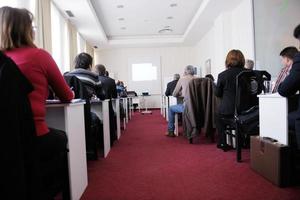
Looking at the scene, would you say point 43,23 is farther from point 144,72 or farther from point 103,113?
point 144,72

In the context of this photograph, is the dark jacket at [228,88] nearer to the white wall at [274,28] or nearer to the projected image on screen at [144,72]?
the white wall at [274,28]

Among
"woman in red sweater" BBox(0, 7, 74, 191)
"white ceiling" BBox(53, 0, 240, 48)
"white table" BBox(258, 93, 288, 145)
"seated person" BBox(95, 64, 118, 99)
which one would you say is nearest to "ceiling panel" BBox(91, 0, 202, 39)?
"white ceiling" BBox(53, 0, 240, 48)

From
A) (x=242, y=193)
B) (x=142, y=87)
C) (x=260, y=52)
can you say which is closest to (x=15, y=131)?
(x=242, y=193)

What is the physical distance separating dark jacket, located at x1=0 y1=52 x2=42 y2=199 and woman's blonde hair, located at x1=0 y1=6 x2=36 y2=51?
1.46ft

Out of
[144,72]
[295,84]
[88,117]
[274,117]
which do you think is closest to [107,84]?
[88,117]

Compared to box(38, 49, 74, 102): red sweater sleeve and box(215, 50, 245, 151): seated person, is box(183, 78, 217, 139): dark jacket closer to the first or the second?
box(215, 50, 245, 151): seated person

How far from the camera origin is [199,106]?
4039 mm

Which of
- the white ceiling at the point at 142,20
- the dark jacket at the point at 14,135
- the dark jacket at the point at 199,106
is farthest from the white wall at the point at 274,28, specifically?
the dark jacket at the point at 14,135

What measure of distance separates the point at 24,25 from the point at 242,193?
1746 mm

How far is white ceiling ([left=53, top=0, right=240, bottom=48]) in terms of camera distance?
7.02 m

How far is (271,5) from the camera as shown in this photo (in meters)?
5.50

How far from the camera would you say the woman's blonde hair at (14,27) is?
4.69 feet

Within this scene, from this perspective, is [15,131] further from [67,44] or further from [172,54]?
[172,54]

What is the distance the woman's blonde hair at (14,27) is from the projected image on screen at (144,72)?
11.3m
